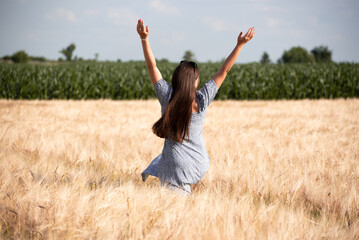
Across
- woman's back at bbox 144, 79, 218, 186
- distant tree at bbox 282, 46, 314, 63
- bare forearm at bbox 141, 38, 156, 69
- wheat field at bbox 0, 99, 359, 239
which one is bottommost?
wheat field at bbox 0, 99, 359, 239

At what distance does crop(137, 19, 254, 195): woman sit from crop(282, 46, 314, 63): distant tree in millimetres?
96904

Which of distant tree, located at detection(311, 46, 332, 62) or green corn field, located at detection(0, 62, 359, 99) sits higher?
distant tree, located at detection(311, 46, 332, 62)

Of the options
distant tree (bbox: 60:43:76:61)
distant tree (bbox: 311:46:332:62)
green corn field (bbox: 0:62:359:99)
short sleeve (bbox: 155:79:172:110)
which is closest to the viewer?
short sleeve (bbox: 155:79:172:110)

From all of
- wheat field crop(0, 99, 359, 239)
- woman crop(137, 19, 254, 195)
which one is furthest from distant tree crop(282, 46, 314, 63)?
woman crop(137, 19, 254, 195)

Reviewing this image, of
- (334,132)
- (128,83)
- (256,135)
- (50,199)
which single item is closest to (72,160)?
(50,199)

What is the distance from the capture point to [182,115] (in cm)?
235

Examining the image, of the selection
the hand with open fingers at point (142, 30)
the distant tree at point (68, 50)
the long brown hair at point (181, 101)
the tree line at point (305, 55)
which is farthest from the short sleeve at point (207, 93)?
the distant tree at point (68, 50)

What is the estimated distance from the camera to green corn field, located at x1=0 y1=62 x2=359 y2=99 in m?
14.1

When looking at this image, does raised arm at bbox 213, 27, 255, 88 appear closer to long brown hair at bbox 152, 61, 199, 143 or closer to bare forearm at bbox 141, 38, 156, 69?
long brown hair at bbox 152, 61, 199, 143

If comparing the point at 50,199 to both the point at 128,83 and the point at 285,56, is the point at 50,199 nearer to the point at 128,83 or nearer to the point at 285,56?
the point at 128,83

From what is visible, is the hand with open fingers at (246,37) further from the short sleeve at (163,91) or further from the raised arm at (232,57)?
the short sleeve at (163,91)

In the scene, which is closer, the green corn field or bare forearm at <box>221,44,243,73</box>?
bare forearm at <box>221,44,243,73</box>

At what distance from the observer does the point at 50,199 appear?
6.61 ft

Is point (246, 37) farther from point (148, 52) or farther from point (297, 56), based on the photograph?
point (297, 56)
